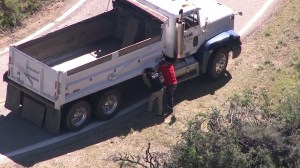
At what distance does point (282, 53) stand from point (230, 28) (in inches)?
90.5

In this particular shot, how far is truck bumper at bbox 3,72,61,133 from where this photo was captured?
1678 cm

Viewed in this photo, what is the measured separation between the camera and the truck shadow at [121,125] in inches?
649

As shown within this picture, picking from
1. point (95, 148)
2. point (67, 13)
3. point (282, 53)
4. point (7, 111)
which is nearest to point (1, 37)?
point (67, 13)

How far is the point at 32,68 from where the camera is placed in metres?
16.6

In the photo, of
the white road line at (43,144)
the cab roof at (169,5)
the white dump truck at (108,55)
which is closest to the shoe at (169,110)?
the white dump truck at (108,55)

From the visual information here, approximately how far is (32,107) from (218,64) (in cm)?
561

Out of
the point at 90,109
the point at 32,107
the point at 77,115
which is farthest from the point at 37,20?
the point at 77,115

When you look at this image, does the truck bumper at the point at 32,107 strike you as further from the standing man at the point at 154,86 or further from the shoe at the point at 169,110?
the shoe at the point at 169,110

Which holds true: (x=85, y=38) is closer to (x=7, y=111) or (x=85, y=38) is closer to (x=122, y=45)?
(x=122, y=45)

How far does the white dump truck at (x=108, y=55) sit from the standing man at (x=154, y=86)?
0.74ft

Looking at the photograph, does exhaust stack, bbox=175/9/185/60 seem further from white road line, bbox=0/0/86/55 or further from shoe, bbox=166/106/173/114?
white road line, bbox=0/0/86/55

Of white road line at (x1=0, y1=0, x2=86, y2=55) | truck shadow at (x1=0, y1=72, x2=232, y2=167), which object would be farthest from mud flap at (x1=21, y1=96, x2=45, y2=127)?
white road line at (x1=0, y1=0, x2=86, y2=55)

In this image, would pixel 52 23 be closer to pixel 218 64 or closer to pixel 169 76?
pixel 218 64

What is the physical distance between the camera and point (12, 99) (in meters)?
17.4
